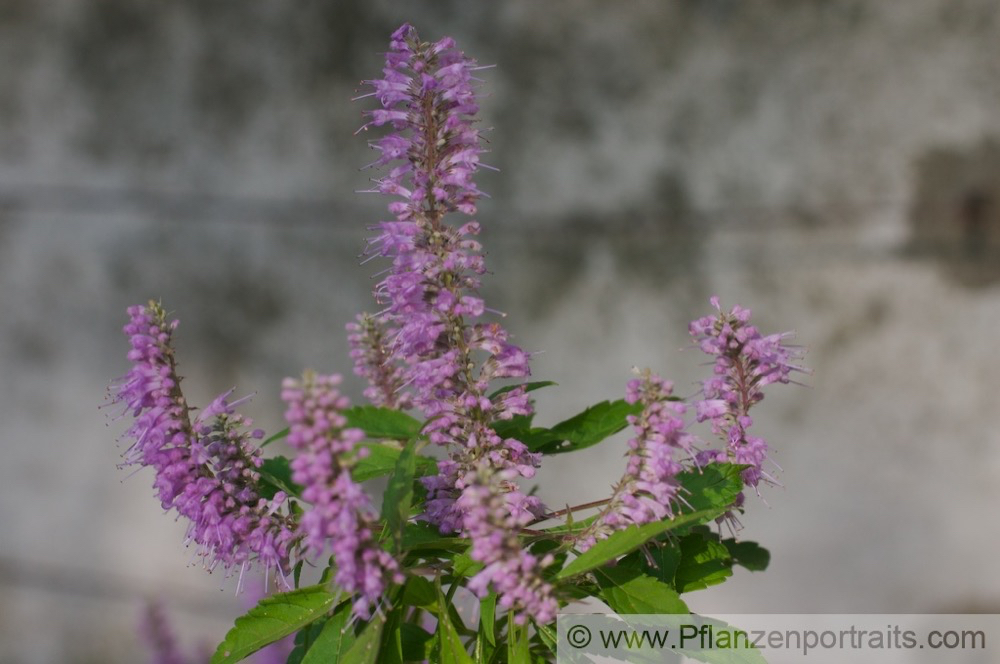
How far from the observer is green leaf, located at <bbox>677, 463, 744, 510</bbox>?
0.53 metres

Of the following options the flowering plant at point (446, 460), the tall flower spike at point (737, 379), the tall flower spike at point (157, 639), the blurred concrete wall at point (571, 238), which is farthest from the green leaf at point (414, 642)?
the blurred concrete wall at point (571, 238)

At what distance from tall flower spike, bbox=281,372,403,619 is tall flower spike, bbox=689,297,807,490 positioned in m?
0.23

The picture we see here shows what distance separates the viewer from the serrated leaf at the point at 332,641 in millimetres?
539

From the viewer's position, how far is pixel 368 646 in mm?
456

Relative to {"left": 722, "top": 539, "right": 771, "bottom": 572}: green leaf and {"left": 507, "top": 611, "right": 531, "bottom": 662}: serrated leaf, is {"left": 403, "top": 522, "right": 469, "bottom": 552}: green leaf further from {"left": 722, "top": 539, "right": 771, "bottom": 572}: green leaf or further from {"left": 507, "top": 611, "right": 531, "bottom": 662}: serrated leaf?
{"left": 722, "top": 539, "right": 771, "bottom": 572}: green leaf

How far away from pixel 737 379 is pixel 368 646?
0.27 metres

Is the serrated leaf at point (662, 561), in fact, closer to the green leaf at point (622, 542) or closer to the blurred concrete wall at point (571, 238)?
the green leaf at point (622, 542)

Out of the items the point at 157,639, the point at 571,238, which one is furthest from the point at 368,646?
the point at 571,238

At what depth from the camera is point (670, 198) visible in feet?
5.25

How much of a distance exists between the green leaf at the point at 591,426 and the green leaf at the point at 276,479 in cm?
15

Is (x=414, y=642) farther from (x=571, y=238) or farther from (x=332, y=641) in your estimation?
(x=571, y=238)

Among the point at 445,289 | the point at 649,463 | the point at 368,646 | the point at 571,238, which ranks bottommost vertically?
the point at 368,646

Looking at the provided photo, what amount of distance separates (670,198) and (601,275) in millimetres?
174

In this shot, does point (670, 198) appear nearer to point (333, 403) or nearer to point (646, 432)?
point (646, 432)
